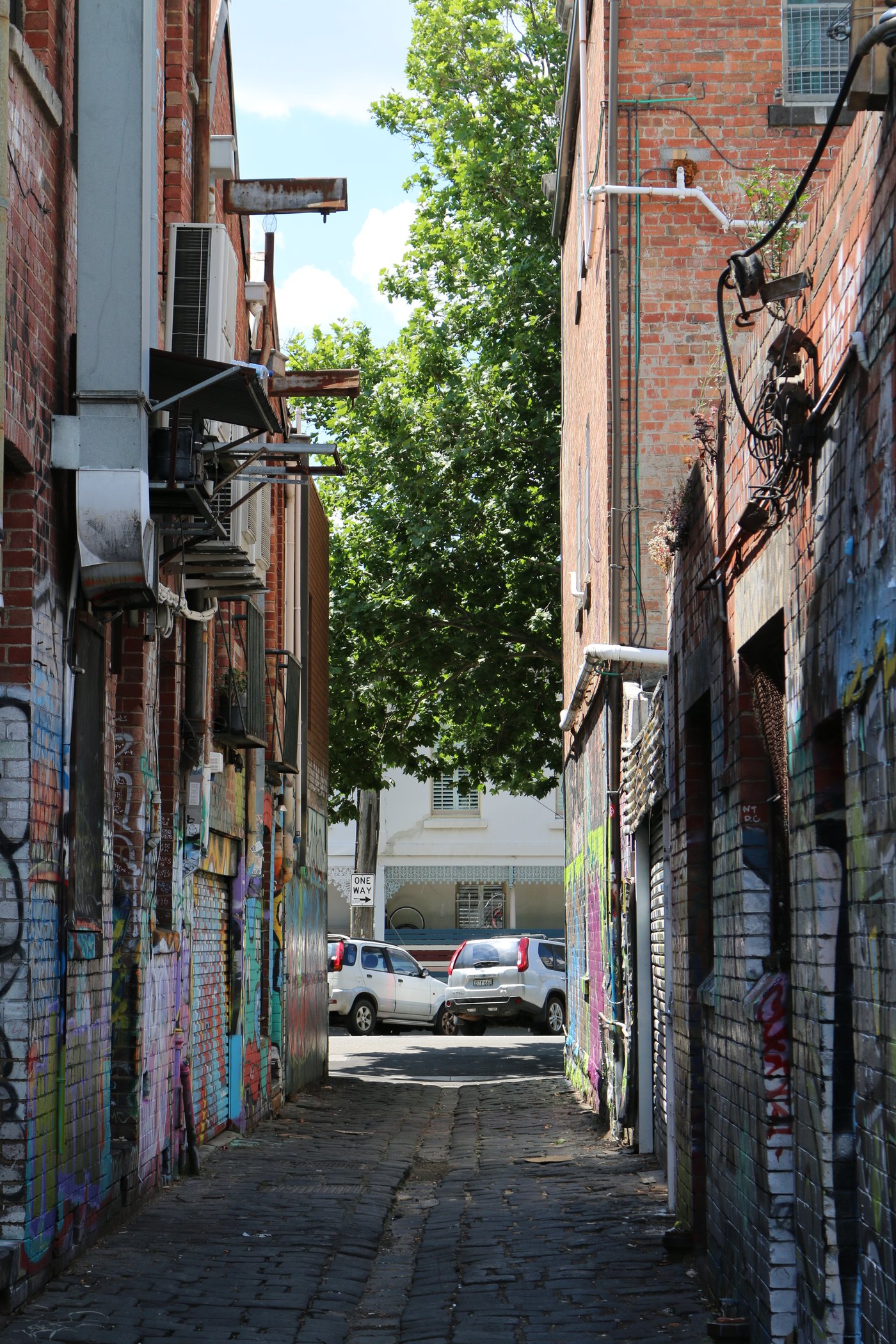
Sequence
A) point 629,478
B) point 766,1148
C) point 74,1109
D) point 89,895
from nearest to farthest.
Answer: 1. point 766,1148
2. point 74,1109
3. point 89,895
4. point 629,478

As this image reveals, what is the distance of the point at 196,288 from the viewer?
33.2 feet

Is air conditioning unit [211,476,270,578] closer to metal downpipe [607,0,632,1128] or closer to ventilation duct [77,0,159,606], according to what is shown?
ventilation duct [77,0,159,606]

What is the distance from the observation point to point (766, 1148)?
5.54m

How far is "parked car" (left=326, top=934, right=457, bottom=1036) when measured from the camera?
87.9 ft

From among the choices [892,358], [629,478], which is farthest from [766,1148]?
[629,478]

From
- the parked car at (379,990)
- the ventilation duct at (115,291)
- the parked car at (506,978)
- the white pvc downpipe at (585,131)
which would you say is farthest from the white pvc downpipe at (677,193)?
the parked car at (379,990)

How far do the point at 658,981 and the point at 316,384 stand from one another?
610 centimetres

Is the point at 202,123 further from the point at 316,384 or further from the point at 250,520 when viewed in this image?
the point at 250,520

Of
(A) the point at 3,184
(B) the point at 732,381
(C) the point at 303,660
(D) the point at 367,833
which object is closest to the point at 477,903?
(D) the point at 367,833

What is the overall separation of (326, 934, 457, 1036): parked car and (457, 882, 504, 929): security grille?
16.6m

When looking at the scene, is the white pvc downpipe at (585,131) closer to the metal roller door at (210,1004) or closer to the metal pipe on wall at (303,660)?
the metal pipe on wall at (303,660)

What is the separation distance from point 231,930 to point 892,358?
10.5m

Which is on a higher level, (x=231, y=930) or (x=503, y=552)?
(x=503, y=552)

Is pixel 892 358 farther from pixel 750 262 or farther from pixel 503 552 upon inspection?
pixel 503 552
